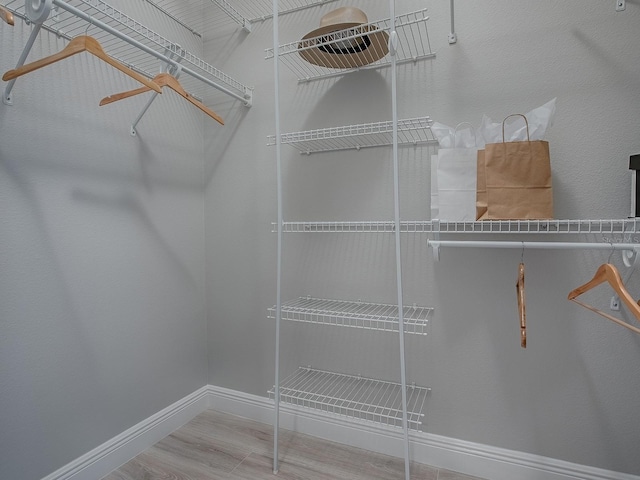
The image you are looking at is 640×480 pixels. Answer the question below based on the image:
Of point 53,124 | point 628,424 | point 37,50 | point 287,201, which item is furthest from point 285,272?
point 628,424

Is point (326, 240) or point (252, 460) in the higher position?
point (326, 240)

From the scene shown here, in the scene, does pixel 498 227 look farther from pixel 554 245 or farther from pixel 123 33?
pixel 123 33

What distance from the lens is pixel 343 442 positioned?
1750 millimetres

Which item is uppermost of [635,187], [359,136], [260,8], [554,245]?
[260,8]

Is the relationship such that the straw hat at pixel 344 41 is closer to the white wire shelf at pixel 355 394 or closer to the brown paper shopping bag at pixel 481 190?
the brown paper shopping bag at pixel 481 190

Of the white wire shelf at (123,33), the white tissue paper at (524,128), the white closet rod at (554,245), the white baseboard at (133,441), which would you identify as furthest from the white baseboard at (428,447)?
the white wire shelf at (123,33)

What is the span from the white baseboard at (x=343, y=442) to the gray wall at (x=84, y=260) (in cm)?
6

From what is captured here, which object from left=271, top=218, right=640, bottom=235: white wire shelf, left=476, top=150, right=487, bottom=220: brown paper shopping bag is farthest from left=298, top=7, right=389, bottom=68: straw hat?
left=271, top=218, right=640, bottom=235: white wire shelf

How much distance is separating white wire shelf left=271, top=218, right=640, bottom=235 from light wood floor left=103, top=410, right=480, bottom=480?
3.28 feet

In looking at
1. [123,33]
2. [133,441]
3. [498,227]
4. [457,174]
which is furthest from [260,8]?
[133,441]

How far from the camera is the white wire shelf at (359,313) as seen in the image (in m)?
1.47

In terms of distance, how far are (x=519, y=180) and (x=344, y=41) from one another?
0.83m

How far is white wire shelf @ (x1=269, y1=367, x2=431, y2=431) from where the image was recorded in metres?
1.60

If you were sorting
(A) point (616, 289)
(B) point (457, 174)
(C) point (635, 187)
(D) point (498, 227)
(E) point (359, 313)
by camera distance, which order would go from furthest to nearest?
(E) point (359, 313) → (D) point (498, 227) → (B) point (457, 174) → (C) point (635, 187) → (A) point (616, 289)
